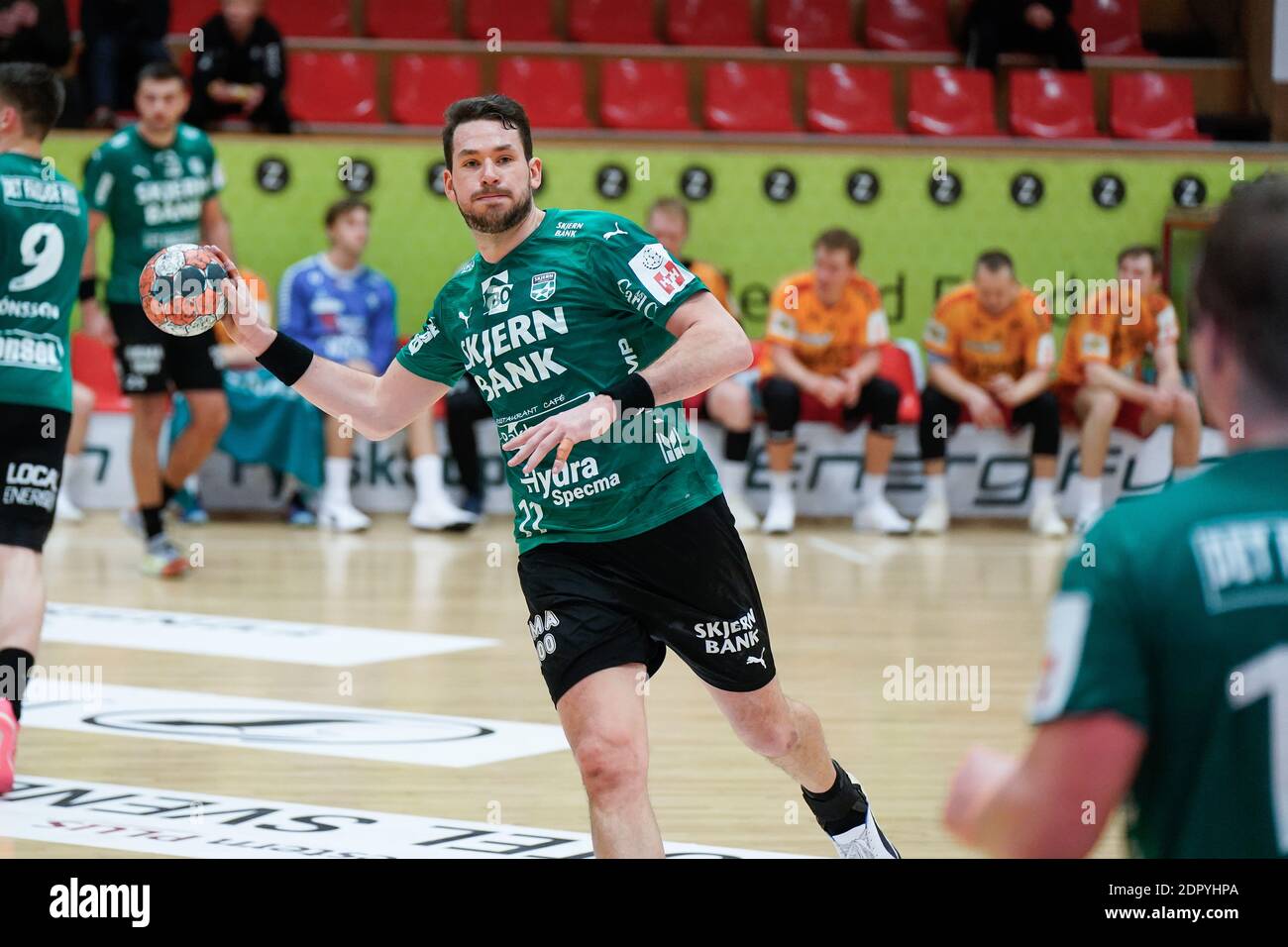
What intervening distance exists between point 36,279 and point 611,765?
276cm

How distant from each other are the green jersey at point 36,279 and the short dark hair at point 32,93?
111 mm

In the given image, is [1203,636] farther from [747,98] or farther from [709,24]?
[709,24]

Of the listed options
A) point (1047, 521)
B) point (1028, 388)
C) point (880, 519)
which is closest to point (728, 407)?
point (880, 519)

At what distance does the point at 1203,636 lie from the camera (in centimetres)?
165

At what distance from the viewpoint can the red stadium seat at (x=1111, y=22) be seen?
15.2m

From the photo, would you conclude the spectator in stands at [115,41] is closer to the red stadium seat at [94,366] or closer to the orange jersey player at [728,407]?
the red stadium seat at [94,366]

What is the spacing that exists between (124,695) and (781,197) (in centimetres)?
771

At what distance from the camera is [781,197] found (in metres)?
13.0

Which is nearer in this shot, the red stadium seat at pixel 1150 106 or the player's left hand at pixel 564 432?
the player's left hand at pixel 564 432

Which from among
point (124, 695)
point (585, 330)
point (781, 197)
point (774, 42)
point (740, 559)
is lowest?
point (124, 695)

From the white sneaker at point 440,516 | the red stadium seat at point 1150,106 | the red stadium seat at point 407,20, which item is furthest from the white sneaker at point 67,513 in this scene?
the red stadium seat at point 1150,106

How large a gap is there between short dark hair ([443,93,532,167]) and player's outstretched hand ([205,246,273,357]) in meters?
0.57
